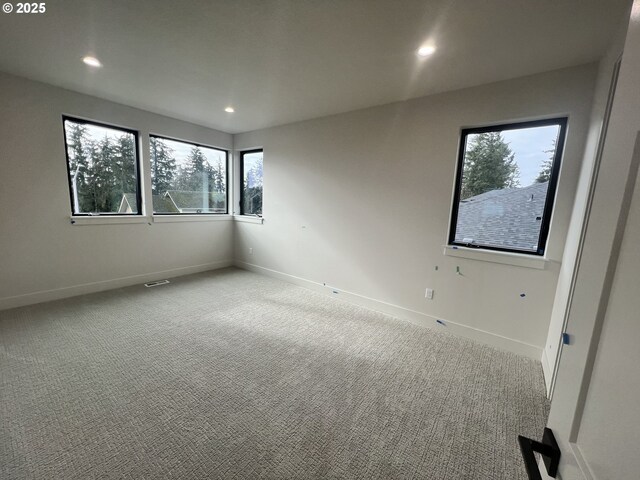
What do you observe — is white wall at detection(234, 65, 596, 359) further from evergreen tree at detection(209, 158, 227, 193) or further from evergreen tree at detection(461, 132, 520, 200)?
evergreen tree at detection(209, 158, 227, 193)

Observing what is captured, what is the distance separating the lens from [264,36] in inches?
77.9

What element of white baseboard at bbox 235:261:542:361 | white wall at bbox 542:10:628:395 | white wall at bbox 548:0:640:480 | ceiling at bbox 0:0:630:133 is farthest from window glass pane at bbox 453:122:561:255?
white wall at bbox 548:0:640:480

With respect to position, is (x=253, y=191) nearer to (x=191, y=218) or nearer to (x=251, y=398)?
(x=191, y=218)

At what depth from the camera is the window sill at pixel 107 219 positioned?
338 centimetres

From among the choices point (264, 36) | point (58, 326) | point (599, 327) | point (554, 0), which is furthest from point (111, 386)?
point (554, 0)

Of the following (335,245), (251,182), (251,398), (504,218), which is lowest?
(251,398)

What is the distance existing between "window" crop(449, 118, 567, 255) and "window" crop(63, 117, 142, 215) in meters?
4.31

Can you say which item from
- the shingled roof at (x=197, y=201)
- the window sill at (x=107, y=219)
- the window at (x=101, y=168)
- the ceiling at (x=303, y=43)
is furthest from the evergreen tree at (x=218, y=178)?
the ceiling at (x=303, y=43)

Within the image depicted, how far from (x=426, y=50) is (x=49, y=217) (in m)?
4.35

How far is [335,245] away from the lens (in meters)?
3.75

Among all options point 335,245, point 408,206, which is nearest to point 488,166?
point 408,206

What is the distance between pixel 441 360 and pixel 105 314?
3.52 m

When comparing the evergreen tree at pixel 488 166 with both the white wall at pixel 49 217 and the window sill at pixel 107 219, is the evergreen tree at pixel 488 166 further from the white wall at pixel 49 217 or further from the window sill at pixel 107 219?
the window sill at pixel 107 219

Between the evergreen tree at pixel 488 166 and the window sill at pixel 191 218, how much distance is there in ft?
13.1
